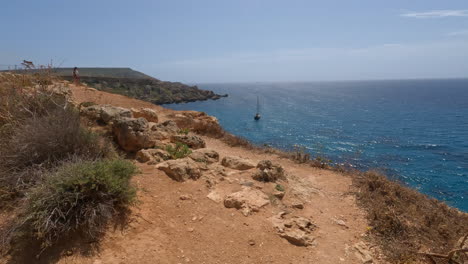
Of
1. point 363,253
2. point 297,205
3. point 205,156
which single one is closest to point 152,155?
point 205,156

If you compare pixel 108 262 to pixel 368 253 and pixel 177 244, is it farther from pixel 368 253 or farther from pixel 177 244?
pixel 368 253

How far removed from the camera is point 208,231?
210 inches

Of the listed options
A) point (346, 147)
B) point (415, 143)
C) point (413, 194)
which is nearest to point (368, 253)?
point (413, 194)

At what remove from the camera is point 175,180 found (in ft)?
22.7

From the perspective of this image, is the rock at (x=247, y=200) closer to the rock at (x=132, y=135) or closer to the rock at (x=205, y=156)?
the rock at (x=205, y=156)

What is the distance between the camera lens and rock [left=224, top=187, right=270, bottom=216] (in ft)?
20.7

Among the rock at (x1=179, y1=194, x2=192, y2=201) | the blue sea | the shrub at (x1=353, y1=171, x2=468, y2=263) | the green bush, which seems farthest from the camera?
the blue sea

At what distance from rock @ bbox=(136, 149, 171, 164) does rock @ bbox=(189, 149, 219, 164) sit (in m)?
0.86

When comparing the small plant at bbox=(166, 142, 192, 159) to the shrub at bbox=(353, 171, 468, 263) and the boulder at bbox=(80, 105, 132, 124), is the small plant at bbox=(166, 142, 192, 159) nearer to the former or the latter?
the boulder at bbox=(80, 105, 132, 124)

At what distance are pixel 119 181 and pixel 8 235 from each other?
5.88 ft

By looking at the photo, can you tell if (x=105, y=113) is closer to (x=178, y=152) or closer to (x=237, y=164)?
(x=178, y=152)

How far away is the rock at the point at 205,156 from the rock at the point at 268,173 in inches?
62.6

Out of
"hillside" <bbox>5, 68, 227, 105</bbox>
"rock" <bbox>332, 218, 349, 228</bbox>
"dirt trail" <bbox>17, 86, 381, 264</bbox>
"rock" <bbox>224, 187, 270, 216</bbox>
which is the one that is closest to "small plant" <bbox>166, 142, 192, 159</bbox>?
"dirt trail" <bbox>17, 86, 381, 264</bbox>

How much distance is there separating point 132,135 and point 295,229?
5.57 m
